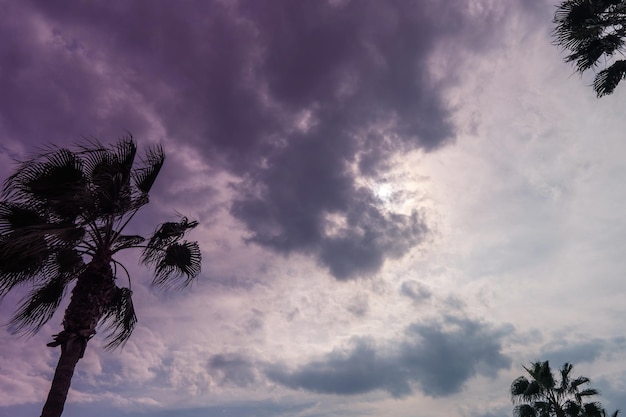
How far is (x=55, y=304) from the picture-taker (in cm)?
1360

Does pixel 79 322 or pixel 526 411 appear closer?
pixel 79 322

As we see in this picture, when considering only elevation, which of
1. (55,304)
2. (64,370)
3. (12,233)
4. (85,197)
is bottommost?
(64,370)

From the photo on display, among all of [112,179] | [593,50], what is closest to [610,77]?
[593,50]

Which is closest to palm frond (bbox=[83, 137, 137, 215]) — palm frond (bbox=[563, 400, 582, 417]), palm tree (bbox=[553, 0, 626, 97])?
palm tree (bbox=[553, 0, 626, 97])

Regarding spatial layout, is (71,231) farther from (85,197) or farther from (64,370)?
(64,370)

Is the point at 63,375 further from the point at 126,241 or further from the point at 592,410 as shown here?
the point at 592,410

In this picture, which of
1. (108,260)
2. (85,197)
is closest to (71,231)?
(85,197)

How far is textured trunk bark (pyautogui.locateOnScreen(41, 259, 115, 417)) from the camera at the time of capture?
10570 mm

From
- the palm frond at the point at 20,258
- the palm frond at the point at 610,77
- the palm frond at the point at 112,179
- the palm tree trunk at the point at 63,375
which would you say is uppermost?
the palm frond at the point at 610,77

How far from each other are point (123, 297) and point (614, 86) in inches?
Result: 785

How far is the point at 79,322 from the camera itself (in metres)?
11.6

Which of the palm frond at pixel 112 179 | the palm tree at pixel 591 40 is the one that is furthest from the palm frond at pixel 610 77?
A: the palm frond at pixel 112 179

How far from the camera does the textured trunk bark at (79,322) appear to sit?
1057 cm

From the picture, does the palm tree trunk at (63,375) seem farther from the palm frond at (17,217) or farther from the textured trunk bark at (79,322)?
the palm frond at (17,217)
